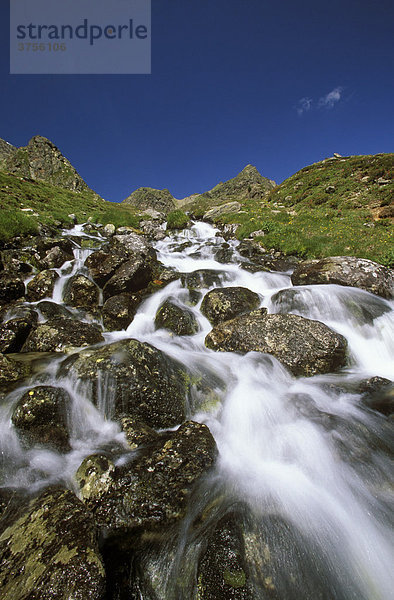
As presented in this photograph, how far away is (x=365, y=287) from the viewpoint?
30.0 ft

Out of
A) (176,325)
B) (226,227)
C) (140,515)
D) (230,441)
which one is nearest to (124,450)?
(140,515)

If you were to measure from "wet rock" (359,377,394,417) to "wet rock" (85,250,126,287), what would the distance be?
10083 mm

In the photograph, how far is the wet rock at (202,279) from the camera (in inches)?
443

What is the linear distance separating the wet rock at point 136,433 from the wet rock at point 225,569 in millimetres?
1708

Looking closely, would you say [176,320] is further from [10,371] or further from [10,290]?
[10,290]

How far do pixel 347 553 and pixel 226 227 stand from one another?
21.4m

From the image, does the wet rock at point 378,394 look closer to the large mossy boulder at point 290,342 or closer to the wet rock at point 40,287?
the large mossy boulder at point 290,342

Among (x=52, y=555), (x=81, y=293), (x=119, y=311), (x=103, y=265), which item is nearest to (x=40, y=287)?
(x=81, y=293)

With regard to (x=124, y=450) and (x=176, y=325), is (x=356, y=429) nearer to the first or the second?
(x=124, y=450)

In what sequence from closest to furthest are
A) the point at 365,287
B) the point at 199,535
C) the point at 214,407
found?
the point at 199,535
the point at 214,407
the point at 365,287

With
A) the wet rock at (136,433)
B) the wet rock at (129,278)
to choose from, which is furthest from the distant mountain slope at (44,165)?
the wet rock at (136,433)

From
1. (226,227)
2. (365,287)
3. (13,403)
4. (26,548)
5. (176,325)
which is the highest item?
(226,227)

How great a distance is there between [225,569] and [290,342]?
4.98m

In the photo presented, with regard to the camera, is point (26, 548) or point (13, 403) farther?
point (13, 403)
